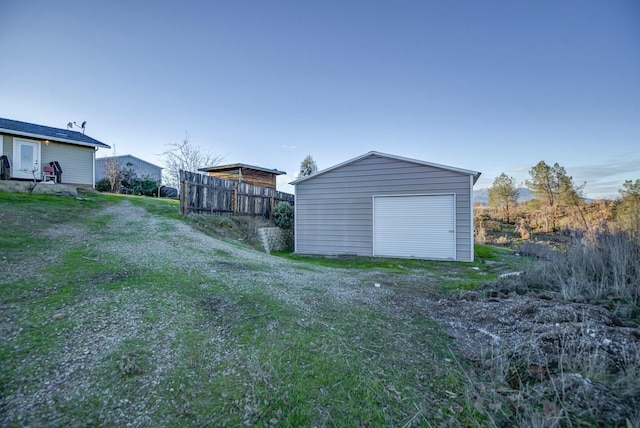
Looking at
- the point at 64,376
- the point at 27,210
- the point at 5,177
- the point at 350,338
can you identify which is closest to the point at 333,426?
the point at 350,338

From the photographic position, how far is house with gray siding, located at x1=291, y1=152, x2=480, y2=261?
8.88m

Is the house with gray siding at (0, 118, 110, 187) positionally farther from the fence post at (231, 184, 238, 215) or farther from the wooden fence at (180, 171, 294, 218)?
the fence post at (231, 184, 238, 215)

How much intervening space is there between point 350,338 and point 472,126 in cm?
1164

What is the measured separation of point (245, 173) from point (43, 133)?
9639 mm

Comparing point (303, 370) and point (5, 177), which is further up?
point (5, 177)

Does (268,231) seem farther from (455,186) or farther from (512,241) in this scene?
(512,241)

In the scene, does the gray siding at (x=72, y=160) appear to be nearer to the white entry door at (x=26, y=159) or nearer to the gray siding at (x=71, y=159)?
the gray siding at (x=71, y=159)

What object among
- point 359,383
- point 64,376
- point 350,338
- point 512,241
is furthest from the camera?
point 512,241

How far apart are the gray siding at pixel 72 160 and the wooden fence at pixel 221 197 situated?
8.43m

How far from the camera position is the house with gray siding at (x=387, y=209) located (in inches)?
350

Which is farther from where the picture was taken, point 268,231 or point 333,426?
point 268,231

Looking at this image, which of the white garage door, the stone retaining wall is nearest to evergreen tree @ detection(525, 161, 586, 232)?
the white garage door

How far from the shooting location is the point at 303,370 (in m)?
1.99

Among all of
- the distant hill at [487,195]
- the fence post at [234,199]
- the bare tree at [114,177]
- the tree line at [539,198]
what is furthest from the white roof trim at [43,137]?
the distant hill at [487,195]
